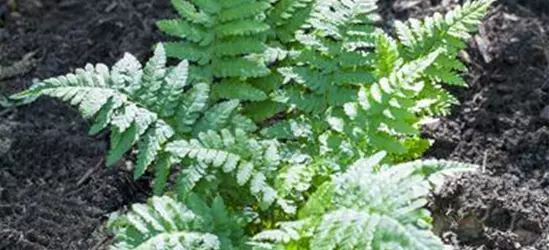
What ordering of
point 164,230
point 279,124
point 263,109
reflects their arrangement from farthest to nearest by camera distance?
point 263,109
point 279,124
point 164,230

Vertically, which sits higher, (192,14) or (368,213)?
(192,14)

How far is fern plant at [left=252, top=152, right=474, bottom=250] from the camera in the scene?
285 centimetres

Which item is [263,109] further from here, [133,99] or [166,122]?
[133,99]

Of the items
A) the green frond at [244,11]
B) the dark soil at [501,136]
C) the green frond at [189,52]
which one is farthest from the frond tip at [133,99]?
the dark soil at [501,136]

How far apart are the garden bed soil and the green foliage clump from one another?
319 millimetres

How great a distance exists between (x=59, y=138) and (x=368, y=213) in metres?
1.71

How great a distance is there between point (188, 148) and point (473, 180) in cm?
122

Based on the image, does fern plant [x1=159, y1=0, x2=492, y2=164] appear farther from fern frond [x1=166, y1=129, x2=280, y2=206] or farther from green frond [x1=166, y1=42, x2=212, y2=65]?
fern frond [x1=166, y1=129, x2=280, y2=206]

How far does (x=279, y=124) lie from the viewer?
11.9ft

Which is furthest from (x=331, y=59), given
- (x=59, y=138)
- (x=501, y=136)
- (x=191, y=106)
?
(x=59, y=138)

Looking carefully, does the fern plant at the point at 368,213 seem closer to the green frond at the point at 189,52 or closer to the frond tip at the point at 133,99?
the frond tip at the point at 133,99

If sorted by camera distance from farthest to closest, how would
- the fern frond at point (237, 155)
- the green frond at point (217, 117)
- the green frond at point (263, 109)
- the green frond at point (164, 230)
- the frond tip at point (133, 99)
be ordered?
the green frond at point (263, 109)
the green frond at point (217, 117)
the frond tip at point (133, 99)
the fern frond at point (237, 155)
the green frond at point (164, 230)

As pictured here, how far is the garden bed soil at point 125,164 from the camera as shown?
3.84 meters

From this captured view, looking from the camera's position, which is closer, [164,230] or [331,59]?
[164,230]
